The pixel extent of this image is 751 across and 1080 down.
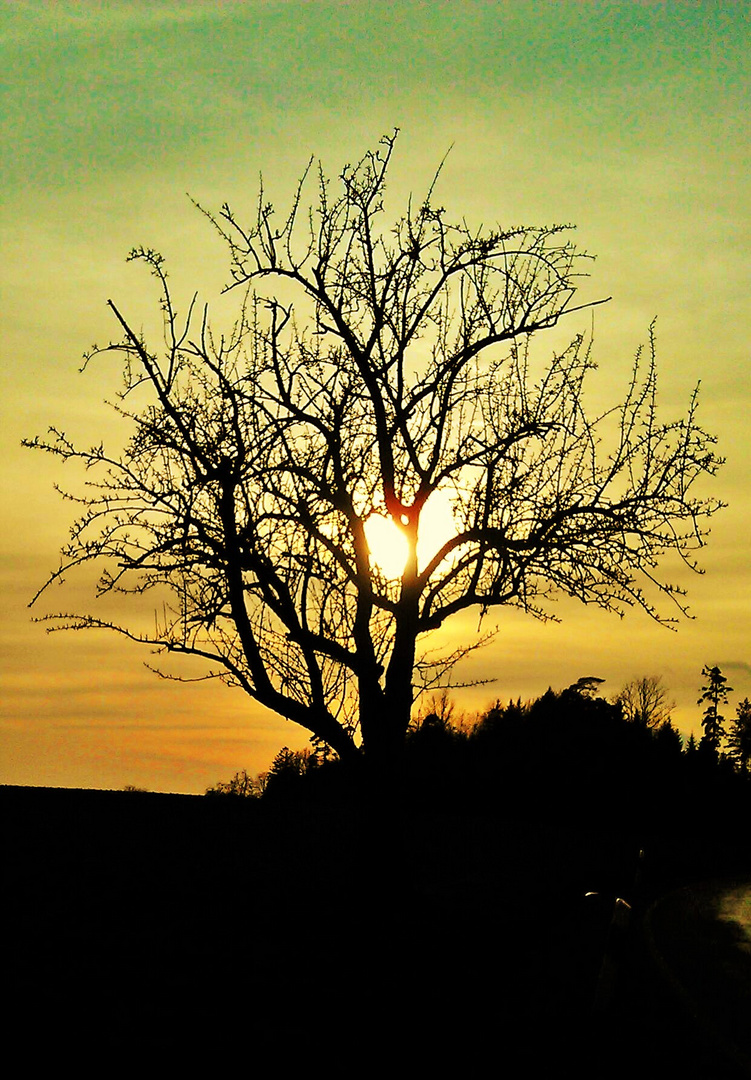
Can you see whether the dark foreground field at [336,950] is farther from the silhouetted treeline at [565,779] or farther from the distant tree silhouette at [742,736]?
the distant tree silhouette at [742,736]

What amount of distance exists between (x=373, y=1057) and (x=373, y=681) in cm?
721

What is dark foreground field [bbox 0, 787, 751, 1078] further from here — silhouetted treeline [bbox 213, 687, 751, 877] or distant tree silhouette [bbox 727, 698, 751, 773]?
distant tree silhouette [bbox 727, 698, 751, 773]

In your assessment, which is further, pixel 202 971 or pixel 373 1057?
pixel 202 971

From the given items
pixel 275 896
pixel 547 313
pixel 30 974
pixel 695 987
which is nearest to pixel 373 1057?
pixel 30 974

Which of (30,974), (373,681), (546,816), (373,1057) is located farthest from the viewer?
(546,816)

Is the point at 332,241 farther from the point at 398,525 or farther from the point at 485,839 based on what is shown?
the point at 485,839

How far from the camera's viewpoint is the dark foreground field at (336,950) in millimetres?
9797

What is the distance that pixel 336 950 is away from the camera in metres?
13.7

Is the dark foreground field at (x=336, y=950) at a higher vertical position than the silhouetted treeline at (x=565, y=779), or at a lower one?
lower

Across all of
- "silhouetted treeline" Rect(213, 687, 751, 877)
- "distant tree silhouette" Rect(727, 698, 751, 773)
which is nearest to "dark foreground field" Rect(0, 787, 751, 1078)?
"silhouetted treeline" Rect(213, 687, 751, 877)

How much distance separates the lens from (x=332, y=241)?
55.3ft

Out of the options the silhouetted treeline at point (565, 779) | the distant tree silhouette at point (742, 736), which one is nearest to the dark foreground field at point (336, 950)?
the silhouetted treeline at point (565, 779)

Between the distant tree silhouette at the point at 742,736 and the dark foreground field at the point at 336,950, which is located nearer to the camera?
the dark foreground field at the point at 336,950

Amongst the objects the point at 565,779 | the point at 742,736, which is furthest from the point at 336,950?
the point at 742,736
